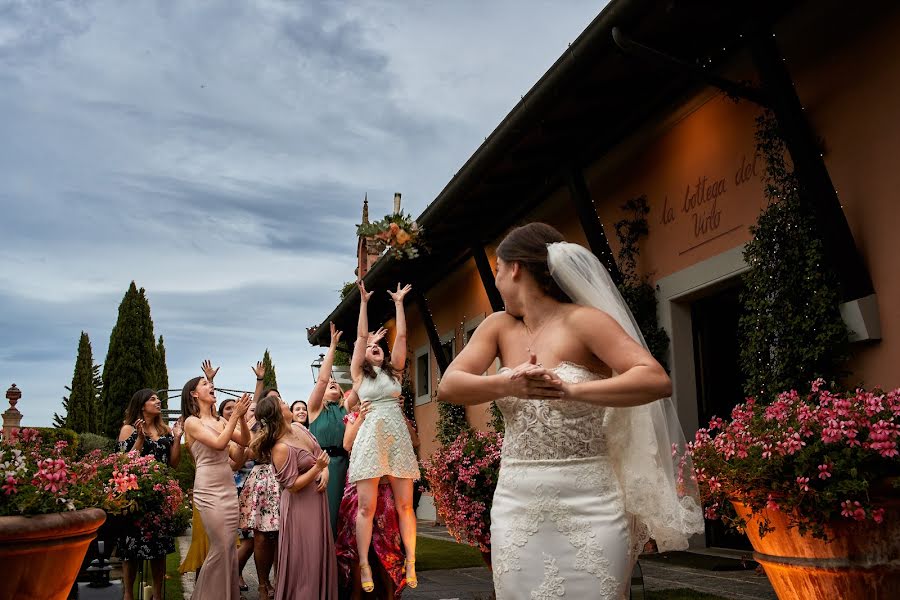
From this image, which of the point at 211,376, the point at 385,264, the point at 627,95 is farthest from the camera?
the point at 385,264

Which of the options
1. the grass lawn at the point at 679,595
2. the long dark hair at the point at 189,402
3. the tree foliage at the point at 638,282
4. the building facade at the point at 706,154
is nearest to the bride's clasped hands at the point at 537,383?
the grass lawn at the point at 679,595

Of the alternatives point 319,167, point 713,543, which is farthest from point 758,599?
point 319,167

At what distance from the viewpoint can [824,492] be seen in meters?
3.66

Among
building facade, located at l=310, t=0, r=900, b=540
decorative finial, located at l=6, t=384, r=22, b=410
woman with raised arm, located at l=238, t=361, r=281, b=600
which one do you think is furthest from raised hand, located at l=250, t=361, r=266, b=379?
decorative finial, located at l=6, t=384, r=22, b=410

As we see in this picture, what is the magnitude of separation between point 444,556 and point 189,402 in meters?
4.51

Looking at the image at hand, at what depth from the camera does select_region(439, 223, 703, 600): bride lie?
249cm

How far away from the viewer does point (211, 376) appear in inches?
260

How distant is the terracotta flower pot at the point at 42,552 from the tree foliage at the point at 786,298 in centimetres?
497

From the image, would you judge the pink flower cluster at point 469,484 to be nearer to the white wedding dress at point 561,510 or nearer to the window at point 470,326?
the white wedding dress at point 561,510

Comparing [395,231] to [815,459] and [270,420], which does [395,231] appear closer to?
[270,420]

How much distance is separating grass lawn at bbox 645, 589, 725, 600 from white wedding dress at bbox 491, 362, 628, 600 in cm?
358

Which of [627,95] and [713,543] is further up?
[627,95]

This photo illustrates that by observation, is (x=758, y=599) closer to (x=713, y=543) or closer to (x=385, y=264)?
(x=713, y=543)

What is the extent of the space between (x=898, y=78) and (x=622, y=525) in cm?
475
